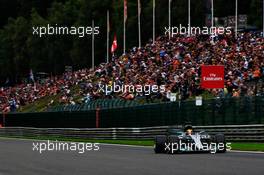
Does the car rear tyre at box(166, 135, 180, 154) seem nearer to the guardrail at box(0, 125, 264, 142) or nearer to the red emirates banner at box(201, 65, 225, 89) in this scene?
the red emirates banner at box(201, 65, 225, 89)

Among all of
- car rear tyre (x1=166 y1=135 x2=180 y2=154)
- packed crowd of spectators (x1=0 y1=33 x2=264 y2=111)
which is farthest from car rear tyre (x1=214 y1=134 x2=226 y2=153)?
packed crowd of spectators (x1=0 y1=33 x2=264 y2=111)

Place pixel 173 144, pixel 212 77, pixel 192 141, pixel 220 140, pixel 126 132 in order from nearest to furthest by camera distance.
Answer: pixel 192 141 → pixel 220 140 → pixel 173 144 → pixel 212 77 → pixel 126 132

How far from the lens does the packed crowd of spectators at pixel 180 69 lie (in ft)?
92.9

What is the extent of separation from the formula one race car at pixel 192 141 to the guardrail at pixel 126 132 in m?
5.09

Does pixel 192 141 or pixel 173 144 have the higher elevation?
pixel 192 141

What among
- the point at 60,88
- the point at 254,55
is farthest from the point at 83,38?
the point at 254,55

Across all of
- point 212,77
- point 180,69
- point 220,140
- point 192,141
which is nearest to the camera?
point 192,141

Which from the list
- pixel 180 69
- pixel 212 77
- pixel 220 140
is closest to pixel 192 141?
pixel 220 140

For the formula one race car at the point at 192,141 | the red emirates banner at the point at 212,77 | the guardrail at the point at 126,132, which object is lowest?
the guardrail at the point at 126,132

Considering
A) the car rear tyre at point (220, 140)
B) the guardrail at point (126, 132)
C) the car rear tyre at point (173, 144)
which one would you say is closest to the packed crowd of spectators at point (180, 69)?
the guardrail at point (126, 132)

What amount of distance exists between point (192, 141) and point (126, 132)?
14.4 m

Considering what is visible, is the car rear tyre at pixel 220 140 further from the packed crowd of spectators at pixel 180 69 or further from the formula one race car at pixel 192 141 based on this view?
the packed crowd of spectators at pixel 180 69

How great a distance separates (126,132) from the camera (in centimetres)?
3359

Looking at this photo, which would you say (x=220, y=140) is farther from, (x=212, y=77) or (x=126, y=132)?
(x=126, y=132)
